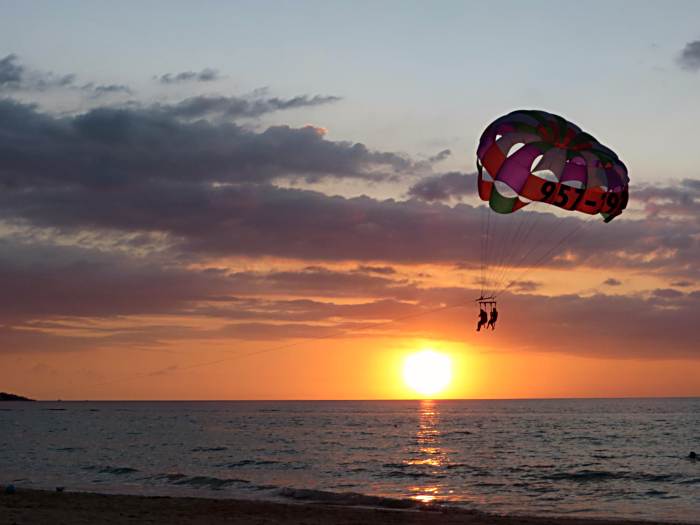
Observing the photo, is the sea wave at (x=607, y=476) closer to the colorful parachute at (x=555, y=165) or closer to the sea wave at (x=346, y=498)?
the sea wave at (x=346, y=498)

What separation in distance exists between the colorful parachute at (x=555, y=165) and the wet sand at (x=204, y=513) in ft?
31.1

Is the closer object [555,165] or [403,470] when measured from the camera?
[555,165]

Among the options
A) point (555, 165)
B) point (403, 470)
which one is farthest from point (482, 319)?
point (403, 470)

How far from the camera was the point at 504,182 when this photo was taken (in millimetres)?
24938

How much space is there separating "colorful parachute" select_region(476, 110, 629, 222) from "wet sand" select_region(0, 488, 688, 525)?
9.47 meters

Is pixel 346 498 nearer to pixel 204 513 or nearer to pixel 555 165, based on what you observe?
pixel 204 513

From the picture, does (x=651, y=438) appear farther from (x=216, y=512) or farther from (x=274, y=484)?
(x=216, y=512)

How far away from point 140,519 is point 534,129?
51.2 feet

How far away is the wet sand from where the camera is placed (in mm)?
22359

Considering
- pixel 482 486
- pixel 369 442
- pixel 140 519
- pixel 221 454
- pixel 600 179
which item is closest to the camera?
pixel 140 519

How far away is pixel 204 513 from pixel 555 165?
1445cm

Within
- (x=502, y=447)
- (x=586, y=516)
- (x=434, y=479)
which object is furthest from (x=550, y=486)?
(x=502, y=447)

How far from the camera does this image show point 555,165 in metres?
24.8

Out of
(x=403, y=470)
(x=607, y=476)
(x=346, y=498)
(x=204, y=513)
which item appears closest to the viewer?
(x=204, y=513)
